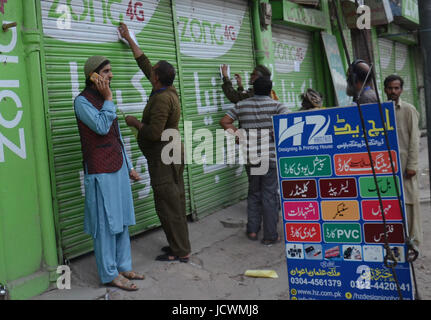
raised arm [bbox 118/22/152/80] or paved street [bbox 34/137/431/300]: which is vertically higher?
raised arm [bbox 118/22/152/80]

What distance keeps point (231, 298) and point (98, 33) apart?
2.87 m

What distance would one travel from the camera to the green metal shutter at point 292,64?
28.1 ft

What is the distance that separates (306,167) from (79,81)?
8.08 feet

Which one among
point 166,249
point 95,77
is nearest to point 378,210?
point 95,77

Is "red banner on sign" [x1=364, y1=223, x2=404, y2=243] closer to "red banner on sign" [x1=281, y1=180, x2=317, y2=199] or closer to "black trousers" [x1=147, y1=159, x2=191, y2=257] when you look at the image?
"red banner on sign" [x1=281, y1=180, x2=317, y2=199]

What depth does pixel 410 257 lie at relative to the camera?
271 centimetres

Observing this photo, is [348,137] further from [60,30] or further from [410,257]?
[60,30]

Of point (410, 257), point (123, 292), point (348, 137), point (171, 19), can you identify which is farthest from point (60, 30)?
point (410, 257)

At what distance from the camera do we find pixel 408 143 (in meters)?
4.55

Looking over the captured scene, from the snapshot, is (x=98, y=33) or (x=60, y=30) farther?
(x=98, y=33)

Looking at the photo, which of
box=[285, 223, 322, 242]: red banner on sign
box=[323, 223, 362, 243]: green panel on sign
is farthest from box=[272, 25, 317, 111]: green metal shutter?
box=[323, 223, 362, 243]: green panel on sign

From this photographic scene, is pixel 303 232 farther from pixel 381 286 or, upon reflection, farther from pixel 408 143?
pixel 408 143

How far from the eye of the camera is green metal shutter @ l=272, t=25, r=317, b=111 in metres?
8.56

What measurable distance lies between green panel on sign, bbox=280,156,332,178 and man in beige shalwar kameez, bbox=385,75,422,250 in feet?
6.00
